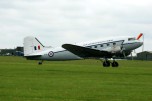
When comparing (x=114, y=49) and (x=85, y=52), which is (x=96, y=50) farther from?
(x=114, y=49)

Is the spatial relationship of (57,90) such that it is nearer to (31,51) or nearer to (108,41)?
(108,41)

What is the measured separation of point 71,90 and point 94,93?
1438 millimetres

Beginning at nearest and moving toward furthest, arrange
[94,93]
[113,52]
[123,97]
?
[123,97], [94,93], [113,52]

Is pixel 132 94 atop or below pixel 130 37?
below

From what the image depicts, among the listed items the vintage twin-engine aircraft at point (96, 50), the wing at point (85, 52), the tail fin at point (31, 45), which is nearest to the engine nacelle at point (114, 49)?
the vintage twin-engine aircraft at point (96, 50)

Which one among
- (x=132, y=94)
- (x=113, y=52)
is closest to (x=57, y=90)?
(x=132, y=94)

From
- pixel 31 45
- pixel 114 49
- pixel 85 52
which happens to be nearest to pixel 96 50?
pixel 85 52

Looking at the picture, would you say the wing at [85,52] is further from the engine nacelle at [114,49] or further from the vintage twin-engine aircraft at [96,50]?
the engine nacelle at [114,49]

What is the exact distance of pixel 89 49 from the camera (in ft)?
184

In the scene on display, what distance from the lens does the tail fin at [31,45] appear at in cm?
6397

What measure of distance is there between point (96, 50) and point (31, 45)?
12.1 m

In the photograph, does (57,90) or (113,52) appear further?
(113,52)

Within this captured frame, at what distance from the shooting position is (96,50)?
184 ft

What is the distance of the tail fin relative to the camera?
210ft
